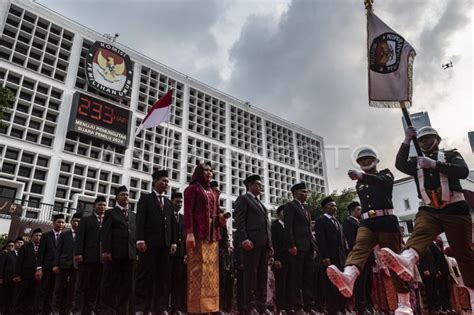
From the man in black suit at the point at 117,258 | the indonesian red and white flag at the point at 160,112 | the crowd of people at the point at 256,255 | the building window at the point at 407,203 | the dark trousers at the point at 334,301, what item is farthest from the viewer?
the building window at the point at 407,203

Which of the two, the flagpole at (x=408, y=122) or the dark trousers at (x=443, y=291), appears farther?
the dark trousers at (x=443, y=291)

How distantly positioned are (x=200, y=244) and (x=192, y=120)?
28.4m

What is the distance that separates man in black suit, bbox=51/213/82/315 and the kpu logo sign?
19514 mm

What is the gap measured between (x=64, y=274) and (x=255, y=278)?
389 centimetres

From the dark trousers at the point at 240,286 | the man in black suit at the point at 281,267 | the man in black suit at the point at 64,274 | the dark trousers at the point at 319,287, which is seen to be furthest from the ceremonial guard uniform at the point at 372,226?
the man in black suit at the point at 64,274

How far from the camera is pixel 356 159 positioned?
167 inches

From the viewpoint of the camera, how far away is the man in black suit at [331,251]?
5.51m

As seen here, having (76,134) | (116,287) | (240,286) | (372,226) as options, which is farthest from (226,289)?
(76,134)

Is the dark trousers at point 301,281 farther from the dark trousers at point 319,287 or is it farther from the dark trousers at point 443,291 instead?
the dark trousers at point 443,291

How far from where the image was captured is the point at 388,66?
4723 millimetres

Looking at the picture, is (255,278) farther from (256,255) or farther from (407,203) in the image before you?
(407,203)

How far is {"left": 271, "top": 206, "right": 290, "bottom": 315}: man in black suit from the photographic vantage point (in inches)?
209

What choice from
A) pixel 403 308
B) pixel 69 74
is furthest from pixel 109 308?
pixel 69 74

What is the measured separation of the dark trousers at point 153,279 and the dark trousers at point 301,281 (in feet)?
6.18
